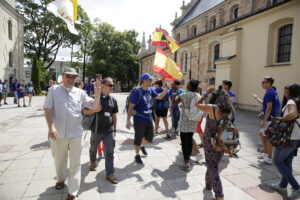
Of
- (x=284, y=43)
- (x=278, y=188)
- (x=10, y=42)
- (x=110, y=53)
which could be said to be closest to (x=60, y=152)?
(x=278, y=188)

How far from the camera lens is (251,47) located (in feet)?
47.4

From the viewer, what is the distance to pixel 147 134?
4.50 meters

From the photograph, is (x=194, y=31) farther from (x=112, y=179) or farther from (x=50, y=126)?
(x=50, y=126)

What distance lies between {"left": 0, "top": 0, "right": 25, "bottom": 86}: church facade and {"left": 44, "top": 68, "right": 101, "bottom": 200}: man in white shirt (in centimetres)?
2579

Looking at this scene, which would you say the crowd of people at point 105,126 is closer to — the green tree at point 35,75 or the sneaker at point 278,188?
the sneaker at point 278,188

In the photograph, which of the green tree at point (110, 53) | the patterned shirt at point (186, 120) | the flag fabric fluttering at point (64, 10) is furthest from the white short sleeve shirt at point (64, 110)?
the green tree at point (110, 53)

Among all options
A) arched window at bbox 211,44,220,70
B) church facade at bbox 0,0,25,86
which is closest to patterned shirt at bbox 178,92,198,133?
arched window at bbox 211,44,220,70

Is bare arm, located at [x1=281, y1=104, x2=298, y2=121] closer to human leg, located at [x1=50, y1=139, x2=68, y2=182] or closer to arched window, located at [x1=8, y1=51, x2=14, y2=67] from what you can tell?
human leg, located at [x1=50, y1=139, x2=68, y2=182]

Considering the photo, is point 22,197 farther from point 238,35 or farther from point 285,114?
point 238,35

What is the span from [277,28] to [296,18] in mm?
1696

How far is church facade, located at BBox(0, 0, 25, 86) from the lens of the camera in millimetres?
→ 23844

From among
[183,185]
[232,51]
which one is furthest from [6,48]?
[183,185]

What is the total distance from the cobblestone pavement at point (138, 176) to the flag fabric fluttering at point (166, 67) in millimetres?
1978

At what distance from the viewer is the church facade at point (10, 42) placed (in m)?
23.8
